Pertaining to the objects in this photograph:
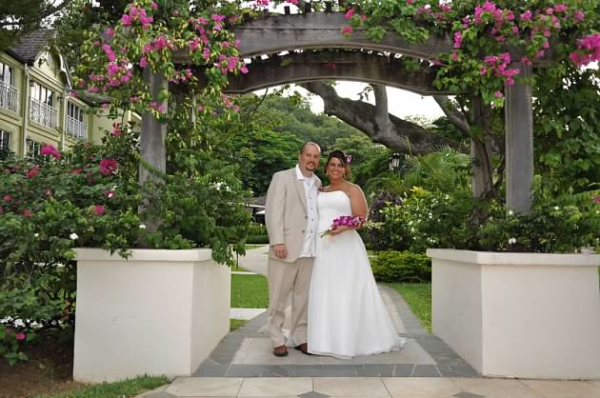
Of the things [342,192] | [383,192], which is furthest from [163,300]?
[383,192]

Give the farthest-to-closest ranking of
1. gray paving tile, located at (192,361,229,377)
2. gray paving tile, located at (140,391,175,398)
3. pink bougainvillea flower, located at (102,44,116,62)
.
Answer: gray paving tile, located at (192,361,229,377)
pink bougainvillea flower, located at (102,44,116,62)
gray paving tile, located at (140,391,175,398)

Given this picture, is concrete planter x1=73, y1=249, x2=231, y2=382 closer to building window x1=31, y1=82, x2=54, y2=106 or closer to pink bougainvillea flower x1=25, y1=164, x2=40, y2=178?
pink bougainvillea flower x1=25, y1=164, x2=40, y2=178

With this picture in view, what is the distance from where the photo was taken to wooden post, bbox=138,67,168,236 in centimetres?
512

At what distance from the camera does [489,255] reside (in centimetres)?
474

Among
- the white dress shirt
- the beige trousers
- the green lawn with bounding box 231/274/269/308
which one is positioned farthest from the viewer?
the green lawn with bounding box 231/274/269/308

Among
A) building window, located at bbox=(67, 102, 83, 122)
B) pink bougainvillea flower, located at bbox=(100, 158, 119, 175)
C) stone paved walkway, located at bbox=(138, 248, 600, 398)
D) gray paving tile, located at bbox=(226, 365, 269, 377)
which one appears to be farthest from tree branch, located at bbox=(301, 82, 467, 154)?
building window, located at bbox=(67, 102, 83, 122)

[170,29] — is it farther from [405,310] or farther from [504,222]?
[405,310]

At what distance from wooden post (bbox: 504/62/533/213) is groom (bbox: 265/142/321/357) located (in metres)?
1.79

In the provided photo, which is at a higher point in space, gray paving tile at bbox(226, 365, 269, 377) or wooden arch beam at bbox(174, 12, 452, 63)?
wooden arch beam at bbox(174, 12, 452, 63)

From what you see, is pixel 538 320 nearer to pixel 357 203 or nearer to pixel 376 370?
pixel 376 370

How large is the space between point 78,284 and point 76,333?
1.31 ft

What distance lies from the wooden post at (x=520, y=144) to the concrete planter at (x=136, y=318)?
2872mm

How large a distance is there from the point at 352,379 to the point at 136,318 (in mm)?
1832

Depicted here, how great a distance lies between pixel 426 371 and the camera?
494 cm
